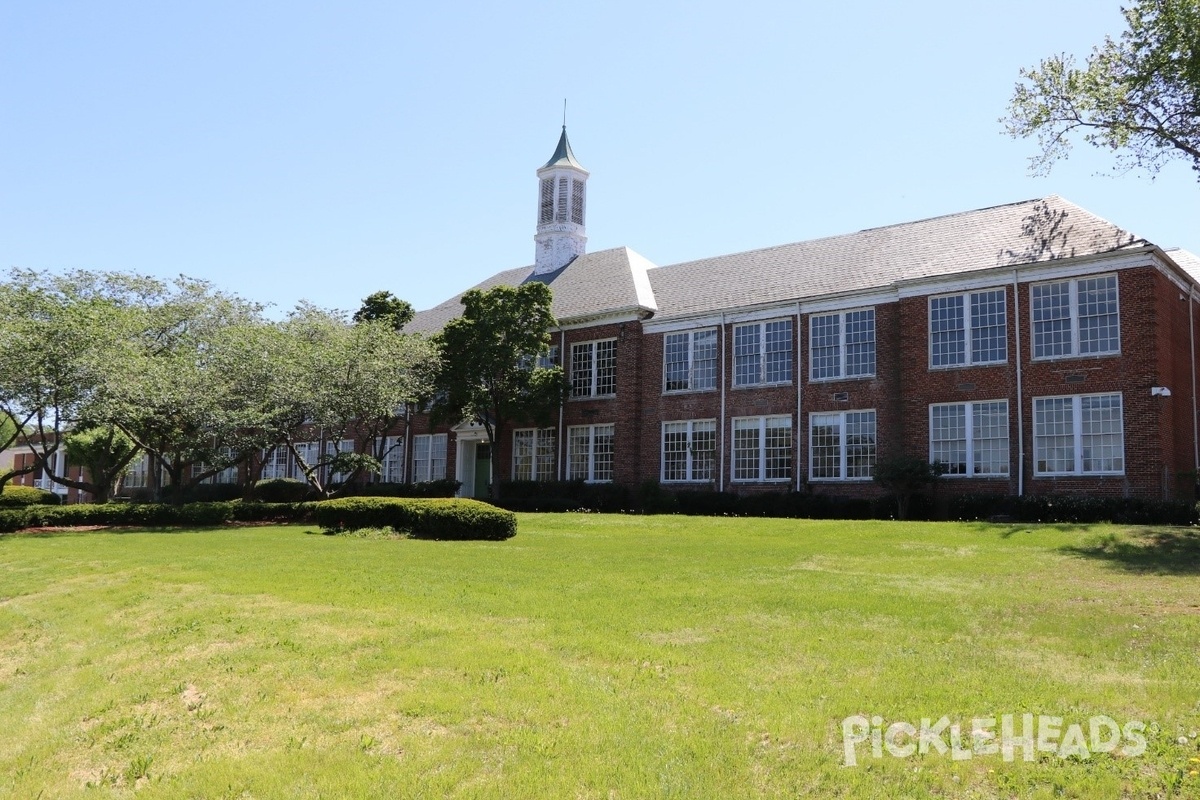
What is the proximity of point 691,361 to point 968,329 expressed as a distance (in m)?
9.67

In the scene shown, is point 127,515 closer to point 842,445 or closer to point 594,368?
point 594,368

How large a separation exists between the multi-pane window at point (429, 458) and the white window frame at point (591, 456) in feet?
26.5

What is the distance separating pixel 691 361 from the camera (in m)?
32.7

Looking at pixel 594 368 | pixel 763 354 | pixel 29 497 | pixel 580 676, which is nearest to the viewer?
pixel 580 676

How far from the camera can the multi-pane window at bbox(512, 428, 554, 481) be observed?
36156mm

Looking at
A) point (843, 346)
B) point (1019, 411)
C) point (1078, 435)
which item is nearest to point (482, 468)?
point (843, 346)

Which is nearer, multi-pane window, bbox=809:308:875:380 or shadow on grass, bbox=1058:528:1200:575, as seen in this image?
shadow on grass, bbox=1058:528:1200:575

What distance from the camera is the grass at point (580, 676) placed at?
19.4ft

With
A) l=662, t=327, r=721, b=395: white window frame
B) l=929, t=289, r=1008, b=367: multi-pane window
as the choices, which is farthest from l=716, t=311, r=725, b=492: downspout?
l=929, t=289, r=1008, b=367: multi-pane window

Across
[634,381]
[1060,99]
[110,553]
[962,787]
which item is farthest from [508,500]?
[962,787]

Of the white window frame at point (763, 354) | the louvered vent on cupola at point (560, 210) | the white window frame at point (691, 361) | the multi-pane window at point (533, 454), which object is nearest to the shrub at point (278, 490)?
the multi-pane window at point (533, 454)

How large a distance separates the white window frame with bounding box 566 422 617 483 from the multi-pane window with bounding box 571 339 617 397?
128 cm

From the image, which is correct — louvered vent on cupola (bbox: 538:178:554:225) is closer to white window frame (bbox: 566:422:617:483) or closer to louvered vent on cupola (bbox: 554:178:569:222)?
louvered vent on cupola (bbox: 554:178:569:222)

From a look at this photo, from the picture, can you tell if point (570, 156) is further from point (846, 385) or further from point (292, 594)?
point (292, 594)
